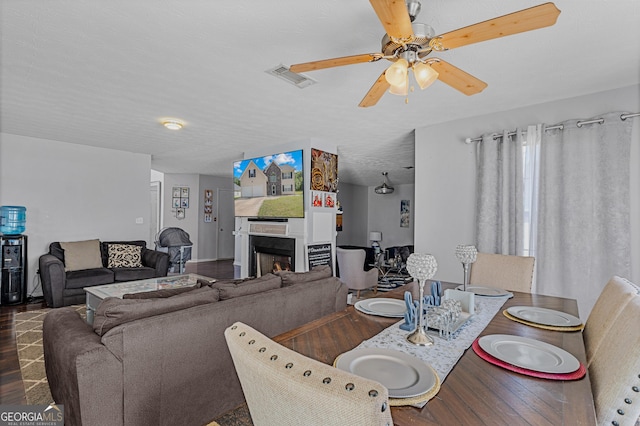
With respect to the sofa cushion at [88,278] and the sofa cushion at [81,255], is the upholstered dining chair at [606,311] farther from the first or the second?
the sofa cushion at [81,255]

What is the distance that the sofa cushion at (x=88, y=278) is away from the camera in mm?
4160

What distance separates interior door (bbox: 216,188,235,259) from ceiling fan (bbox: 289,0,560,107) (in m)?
7.70

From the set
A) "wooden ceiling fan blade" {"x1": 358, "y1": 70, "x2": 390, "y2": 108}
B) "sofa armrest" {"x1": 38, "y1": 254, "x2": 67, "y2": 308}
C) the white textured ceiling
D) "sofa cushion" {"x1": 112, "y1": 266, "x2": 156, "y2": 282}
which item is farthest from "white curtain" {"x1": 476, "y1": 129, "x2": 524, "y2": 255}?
"sofa armrest" {"x1": 38, "y1": 254, "x2": 67, "y2": 308}

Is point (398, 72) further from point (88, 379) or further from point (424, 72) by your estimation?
point (88, 379)

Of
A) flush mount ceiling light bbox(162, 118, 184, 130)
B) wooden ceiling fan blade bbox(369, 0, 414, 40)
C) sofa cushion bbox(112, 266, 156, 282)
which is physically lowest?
sofa cushion bbox(112, 266, 156, 282)

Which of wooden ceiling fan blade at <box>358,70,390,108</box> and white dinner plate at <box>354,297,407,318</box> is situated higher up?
wooden ceiling fan blade at <box>358,70,390,108</box>

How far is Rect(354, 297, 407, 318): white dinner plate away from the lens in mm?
1565

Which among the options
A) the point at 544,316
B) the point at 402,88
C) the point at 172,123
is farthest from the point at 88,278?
the point at 544,316

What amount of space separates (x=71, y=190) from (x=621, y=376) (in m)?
6.51

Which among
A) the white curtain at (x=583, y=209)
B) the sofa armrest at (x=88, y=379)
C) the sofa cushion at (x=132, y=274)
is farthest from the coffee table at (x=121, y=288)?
the white curtain at (x=583, y=209)

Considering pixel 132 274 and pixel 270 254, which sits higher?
pixel 270 254

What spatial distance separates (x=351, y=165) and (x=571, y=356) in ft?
19.2

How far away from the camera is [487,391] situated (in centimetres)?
90

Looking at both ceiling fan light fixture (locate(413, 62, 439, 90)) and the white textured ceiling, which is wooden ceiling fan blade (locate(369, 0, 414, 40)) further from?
the white textured ceiling
